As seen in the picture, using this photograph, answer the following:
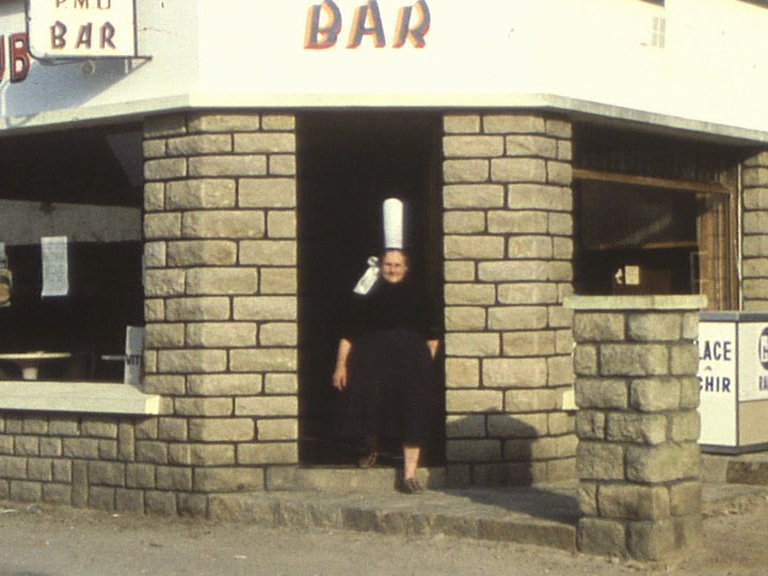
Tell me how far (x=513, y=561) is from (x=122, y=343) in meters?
4.34

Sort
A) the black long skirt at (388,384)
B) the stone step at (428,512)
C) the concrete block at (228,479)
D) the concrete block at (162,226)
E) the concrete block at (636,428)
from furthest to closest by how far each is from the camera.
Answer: the concrete block at (162,226) < the black long skirt at (388,384) < the concrete block at (228,479) < the stone step at (428,512) < the concrete block at (636,428)

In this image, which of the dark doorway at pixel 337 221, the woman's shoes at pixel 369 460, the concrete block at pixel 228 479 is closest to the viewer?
the concrete block at pixel 228 479

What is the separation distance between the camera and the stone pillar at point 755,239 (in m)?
14.3

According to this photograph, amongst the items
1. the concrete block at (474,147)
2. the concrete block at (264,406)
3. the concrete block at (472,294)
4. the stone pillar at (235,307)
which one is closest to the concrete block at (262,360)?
the stone pillar at (235,307)

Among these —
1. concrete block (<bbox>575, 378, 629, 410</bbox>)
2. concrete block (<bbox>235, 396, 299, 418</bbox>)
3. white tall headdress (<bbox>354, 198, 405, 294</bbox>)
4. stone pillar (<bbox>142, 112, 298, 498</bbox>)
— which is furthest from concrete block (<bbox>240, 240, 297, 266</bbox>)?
concrete block (<bbox>575, 378, 629, 410</bbox>)

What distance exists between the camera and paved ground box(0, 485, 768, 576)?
915 cm

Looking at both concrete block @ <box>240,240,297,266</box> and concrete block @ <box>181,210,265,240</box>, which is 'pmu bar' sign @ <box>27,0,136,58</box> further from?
concrete block @ <box>240,240,297,266</box>

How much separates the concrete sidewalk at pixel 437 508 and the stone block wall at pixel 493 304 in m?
0.30

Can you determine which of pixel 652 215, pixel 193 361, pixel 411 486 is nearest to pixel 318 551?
pixel 411 486

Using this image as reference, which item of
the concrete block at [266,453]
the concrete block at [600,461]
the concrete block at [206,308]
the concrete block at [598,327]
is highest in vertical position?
the concrete block at [206,308]

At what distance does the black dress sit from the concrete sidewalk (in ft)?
1.24

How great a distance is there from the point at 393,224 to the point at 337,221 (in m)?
1.31

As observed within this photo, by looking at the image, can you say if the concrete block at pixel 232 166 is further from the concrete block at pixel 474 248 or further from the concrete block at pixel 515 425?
the concrete block at pixel 515 425

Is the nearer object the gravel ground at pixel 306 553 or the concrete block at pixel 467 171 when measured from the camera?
the gravel ground at pixel 306 553
